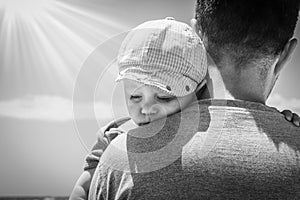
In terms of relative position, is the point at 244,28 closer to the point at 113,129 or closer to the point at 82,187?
the point at 113,129

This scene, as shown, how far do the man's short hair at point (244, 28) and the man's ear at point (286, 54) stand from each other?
0.12 feet

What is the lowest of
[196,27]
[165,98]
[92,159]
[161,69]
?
[92,159]

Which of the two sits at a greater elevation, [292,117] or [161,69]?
[161,69]

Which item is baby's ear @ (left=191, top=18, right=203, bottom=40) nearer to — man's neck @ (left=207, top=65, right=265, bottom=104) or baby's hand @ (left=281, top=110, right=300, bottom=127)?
man's neck @ (left=207, top=65, right=265, bottom=104)

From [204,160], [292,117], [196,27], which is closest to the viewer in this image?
[204,160]

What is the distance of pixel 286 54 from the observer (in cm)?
183

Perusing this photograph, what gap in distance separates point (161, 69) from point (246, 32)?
34 cm

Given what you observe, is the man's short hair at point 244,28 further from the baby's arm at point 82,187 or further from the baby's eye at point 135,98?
the baby's arm at point 82,187

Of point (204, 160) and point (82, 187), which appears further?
point (82, 187)

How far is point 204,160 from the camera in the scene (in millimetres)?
1468

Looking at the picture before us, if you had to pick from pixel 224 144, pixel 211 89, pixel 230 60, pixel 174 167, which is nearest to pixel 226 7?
pixel 230 60

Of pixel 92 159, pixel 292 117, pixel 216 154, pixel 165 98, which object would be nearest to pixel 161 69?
pixel 165 98

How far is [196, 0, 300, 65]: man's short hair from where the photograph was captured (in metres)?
1.68

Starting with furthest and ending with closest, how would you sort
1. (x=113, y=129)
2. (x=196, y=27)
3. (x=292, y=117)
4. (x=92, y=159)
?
(x=92, y=159) → (x=113, y=129) → (x=196, y=27) → (x=292, y=117)
